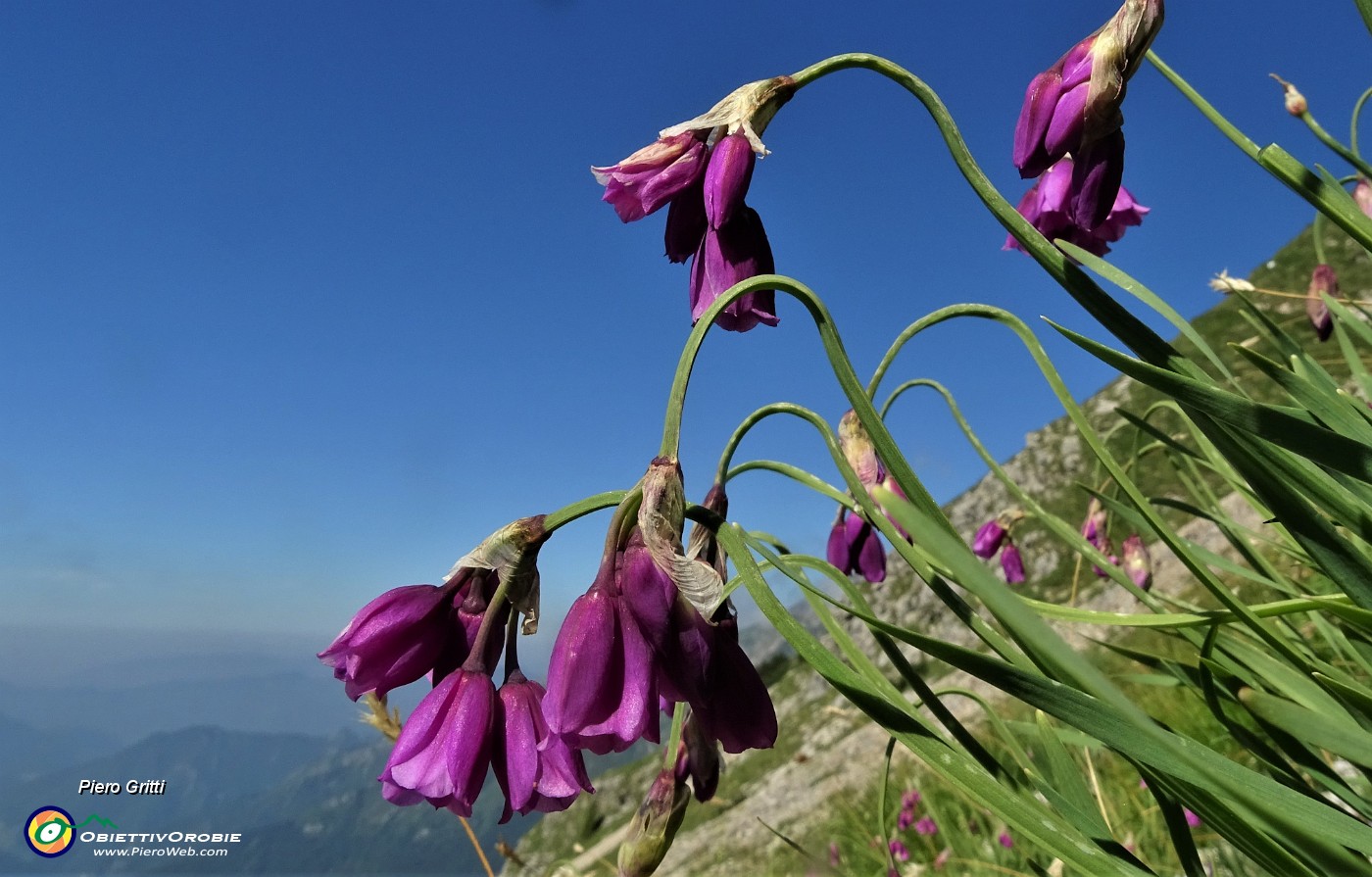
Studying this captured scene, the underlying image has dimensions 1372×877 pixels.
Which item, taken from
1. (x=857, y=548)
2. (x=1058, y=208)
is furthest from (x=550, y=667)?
(x=857, y=548)

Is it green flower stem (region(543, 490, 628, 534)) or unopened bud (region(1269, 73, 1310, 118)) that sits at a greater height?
unopened bud (region(1269, 73, 1310, 118))

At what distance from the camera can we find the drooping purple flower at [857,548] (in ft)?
7.84

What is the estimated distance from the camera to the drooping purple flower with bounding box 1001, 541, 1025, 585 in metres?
4.41

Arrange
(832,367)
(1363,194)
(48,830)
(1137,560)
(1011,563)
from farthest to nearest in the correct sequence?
(48,830), (1011,563), (1137,560), (1363,194), (832,367)

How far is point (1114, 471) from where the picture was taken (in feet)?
4.00

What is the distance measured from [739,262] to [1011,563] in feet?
12.9

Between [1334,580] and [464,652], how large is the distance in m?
1.07

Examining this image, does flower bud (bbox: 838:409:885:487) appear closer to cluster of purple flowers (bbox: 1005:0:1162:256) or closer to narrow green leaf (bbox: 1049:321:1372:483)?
cluster of purple flowers (bbox: 1005:0:1162:256)

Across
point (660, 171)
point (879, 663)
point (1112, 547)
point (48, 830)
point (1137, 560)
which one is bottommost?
point (1137, 560)

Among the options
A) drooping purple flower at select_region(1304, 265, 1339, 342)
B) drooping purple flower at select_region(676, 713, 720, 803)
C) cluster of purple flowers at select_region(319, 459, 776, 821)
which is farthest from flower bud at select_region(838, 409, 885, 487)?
drooping purple flower at select_region(1304, 265, 1339, 342)

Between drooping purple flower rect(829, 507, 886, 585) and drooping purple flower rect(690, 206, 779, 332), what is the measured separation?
54.7 inches

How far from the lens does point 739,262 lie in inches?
42.4

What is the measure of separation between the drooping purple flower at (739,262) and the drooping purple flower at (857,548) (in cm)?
139

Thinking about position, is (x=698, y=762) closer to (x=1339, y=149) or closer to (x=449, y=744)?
(x=449, y=744)
